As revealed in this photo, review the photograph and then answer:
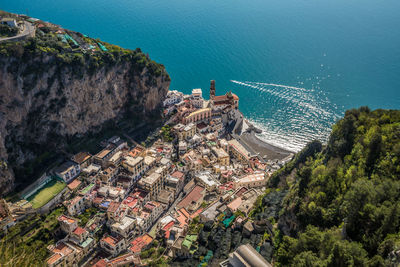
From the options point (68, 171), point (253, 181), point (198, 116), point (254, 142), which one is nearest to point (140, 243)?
point (68, 171)

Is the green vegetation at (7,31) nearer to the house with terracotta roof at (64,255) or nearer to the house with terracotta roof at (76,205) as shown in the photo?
the house with terracotta roof at (76,205)

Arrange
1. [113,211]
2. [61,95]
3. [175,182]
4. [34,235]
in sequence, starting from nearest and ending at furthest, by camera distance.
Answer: [34,235] → [113,211] → [175,182] → [61,95]

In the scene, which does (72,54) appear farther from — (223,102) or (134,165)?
(223,102)

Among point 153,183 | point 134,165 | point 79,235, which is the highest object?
point 134,165

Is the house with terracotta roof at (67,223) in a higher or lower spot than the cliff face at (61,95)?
lower

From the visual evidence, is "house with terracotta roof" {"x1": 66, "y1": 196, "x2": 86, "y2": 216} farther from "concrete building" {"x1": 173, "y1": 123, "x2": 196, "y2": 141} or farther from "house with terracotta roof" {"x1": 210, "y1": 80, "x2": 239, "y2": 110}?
"house with terracotta roof" {"x1": 210, "y1": 80, "x2": 239, "y2": 110}

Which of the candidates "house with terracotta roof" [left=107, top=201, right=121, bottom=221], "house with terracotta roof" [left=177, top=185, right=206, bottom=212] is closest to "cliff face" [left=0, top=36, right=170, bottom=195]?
"house with terracotta roof" [left=107, top=201, right=121, bottom=221]

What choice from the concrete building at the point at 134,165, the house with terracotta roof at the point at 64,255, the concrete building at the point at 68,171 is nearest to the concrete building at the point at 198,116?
the concrete building at the point at 134,165
